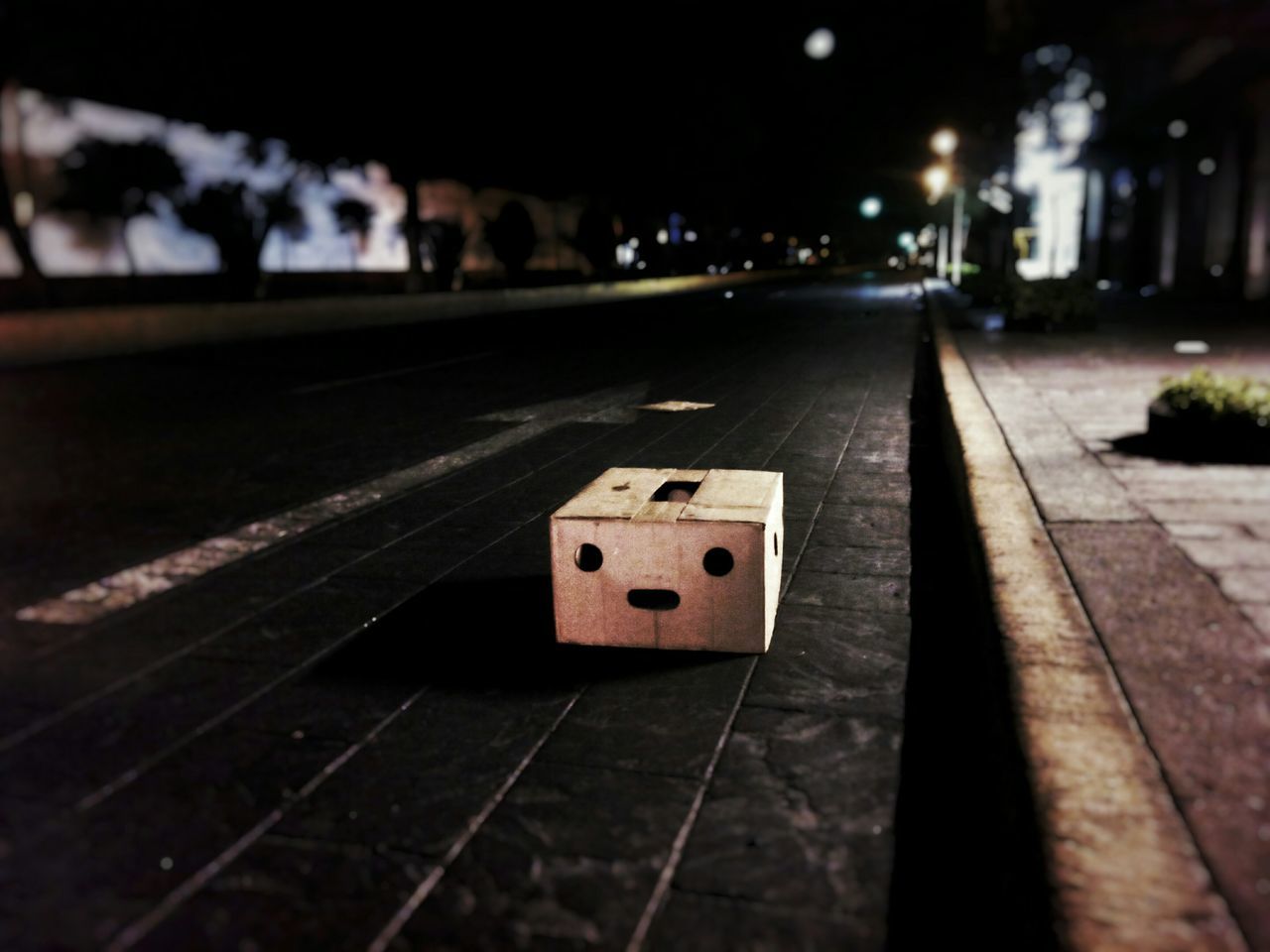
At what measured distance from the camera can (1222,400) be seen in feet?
20.8

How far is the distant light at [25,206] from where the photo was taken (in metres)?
24.2

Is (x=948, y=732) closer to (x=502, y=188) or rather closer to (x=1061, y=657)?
(x=1061, y=657)

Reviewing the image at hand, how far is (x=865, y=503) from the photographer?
20.9ft

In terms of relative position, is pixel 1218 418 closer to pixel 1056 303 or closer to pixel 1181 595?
pixel 1181 595

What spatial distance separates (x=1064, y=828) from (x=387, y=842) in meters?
1.65

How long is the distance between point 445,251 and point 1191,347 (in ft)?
88.1

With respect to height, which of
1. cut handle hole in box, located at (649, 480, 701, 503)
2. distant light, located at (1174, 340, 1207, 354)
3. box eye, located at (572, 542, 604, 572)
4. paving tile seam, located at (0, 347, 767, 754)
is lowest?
paving tile seam, located at (0, 347, 767, 754)

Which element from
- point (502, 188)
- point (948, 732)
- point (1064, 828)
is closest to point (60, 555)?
point (948, 732)

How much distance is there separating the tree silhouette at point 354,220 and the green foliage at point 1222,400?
32.4 m

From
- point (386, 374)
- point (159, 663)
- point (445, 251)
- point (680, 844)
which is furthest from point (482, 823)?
point (445, 251)

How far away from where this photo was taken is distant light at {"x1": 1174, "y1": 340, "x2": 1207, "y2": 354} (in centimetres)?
1391

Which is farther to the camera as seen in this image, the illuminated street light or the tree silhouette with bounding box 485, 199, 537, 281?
the tree silhouette with bounding box 485, 199, 537, 281

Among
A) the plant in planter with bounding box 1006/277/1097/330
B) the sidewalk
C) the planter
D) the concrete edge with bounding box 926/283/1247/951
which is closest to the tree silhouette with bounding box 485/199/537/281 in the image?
the plant in planter with bounding box 1006/277/1097/330

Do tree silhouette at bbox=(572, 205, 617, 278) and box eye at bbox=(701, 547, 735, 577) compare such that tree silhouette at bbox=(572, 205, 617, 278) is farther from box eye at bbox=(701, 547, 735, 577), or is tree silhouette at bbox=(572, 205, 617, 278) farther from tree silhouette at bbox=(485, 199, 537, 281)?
box eye at bbox=(701, 547, 735, 577)
